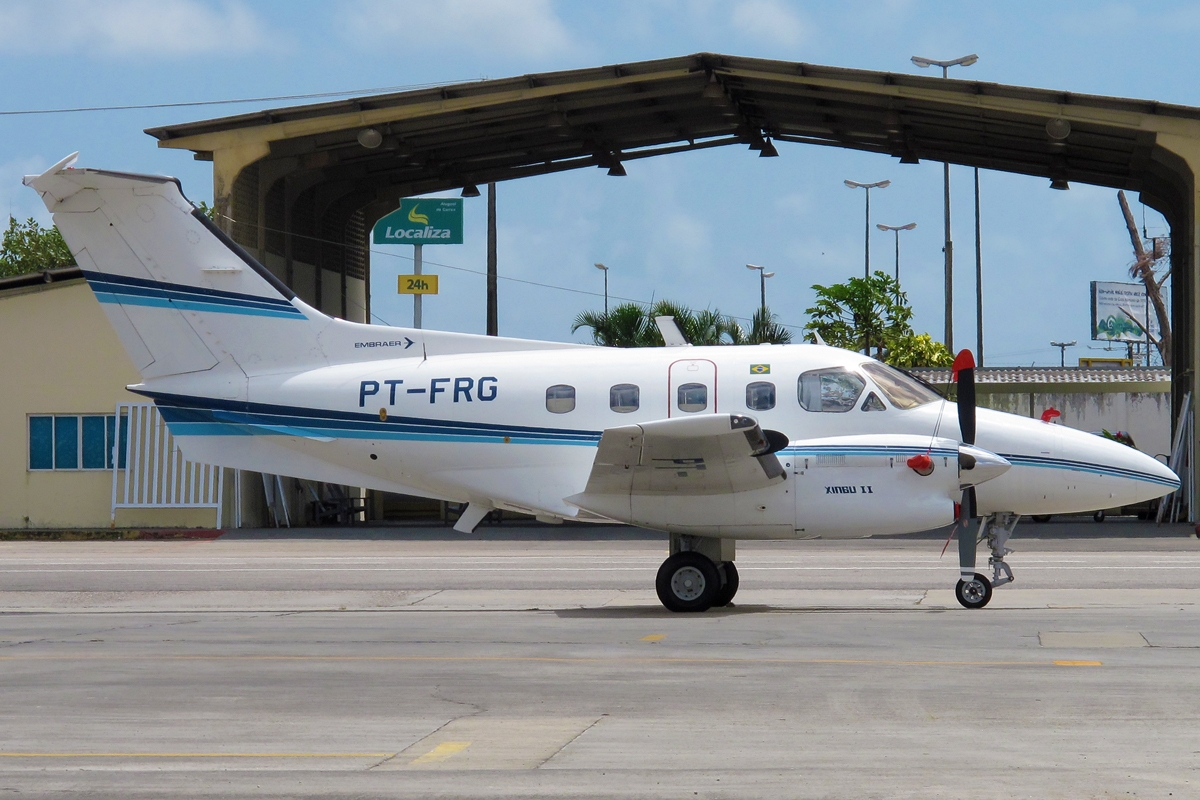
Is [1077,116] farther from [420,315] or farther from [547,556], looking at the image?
[420,315]

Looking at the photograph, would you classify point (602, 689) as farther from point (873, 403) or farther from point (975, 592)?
point (975, 592)

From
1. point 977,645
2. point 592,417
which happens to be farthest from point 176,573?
point 977,645

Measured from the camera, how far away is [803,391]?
1420 cm

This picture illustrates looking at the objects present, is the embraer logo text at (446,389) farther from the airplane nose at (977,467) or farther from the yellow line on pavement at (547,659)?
the airplane nose at (977,467)

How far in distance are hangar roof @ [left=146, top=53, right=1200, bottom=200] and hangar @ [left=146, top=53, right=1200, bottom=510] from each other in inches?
1.7

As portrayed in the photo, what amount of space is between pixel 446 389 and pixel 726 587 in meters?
3.98

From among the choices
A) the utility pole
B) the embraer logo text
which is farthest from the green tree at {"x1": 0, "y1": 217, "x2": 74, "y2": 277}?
the embraer logo text

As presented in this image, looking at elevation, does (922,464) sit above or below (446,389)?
below

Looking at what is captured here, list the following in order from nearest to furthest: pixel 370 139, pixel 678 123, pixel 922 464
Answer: pixel 922 464 → pixel 370 139 → pixel 678 123

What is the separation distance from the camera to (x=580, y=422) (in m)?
14.7

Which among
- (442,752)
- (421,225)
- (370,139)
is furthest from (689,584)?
(421,225)

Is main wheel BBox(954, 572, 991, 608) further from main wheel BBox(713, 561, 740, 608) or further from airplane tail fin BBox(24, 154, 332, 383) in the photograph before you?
airplane tail fin BBox(24, 154, 332, 383)

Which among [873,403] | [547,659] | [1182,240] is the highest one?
[1182,240]

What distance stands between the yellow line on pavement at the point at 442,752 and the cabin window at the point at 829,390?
739 centimetres
